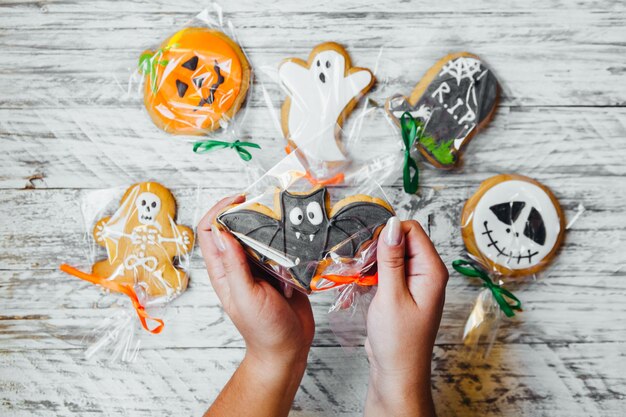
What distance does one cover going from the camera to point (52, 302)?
1.41m

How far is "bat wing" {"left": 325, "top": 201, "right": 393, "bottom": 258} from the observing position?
Answer: 3.42 ft

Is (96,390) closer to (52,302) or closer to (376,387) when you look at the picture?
(52,302)

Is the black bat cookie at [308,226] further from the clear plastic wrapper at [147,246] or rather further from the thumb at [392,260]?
the clear plastic wrapper at [147,246]

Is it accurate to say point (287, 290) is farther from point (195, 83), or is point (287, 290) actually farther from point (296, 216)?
point (195, 83)

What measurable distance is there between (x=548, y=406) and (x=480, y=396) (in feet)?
0.54

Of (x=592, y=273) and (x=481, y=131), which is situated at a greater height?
(x=481, y=131)

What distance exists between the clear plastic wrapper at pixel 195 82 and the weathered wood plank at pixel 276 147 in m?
0.06

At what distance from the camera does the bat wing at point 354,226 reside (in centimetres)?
104

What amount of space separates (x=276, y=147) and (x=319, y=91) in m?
0.17

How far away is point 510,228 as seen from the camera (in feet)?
4.36

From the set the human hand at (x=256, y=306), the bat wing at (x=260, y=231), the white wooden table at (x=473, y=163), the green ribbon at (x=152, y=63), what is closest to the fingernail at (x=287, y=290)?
the human hand at (x=256, y=306)

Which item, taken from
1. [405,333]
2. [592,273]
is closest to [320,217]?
[405,333]

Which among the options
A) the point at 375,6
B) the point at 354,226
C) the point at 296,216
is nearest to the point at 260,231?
the point at 296,216

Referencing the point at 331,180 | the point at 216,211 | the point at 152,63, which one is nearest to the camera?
the point at 216,211
